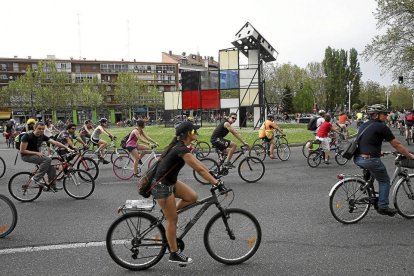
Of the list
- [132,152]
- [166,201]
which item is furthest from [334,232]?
[132,152]

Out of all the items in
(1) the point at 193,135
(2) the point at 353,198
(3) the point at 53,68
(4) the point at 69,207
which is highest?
A: (3) the point at 53,68

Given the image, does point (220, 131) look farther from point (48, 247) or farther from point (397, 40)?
point (397, 40)

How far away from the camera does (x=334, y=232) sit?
541cm

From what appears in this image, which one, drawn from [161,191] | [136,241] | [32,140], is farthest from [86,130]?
[161,191]

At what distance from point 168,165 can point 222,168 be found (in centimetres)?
550

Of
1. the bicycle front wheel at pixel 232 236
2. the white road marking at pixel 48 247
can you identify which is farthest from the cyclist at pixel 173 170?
the white road marking at pixel 48 247

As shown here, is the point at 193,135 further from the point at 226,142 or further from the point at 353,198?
the point at 226,142

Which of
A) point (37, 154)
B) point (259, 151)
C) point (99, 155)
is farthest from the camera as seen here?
point (259, 151)

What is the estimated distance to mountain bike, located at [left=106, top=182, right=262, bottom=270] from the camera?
4.20 m

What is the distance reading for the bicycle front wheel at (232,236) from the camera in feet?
14.1

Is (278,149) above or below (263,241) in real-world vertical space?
above

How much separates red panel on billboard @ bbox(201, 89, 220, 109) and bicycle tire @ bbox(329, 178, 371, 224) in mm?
26506

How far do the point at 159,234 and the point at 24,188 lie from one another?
4.93m

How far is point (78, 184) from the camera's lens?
26.8ft
